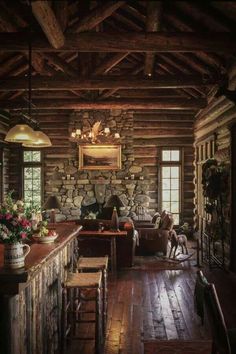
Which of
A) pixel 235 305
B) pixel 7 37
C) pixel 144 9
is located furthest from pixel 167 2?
pixel 235 305

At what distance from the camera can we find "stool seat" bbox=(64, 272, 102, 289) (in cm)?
409

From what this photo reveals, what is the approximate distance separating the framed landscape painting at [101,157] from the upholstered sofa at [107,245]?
14.9 ft

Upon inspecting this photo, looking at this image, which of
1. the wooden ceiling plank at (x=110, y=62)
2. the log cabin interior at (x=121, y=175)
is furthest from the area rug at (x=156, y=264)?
the wooden ceiling plank at (x=110, y=62)

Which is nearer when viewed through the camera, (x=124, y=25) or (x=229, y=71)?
(x=229, y=71)

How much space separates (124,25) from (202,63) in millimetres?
2015

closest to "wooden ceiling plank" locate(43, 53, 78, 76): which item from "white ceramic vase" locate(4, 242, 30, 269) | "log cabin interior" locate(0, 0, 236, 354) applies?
"log cabin interior" locate(0, 0, 236, 354)

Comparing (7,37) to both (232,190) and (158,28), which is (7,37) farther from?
(232,190)

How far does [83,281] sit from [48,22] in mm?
3490

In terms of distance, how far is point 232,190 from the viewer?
→ 7633 mm

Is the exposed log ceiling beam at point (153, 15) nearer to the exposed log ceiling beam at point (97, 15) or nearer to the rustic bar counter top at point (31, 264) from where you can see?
the exposed log ceiling beam at point (97, 15)

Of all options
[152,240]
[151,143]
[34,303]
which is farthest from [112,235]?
[151,143]

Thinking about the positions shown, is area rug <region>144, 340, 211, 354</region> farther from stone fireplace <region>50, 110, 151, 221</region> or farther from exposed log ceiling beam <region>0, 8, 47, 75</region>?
stone fireplace <region>50, 110, 151, 221</region>

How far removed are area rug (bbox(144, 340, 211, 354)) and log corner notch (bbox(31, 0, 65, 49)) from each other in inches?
171

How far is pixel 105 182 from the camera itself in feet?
42.7
